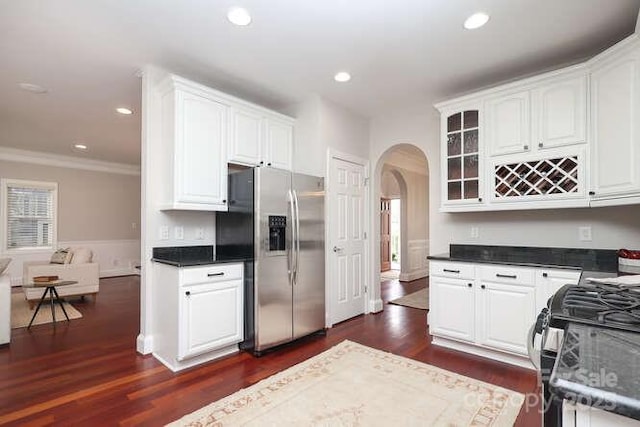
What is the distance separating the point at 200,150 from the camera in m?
2.88

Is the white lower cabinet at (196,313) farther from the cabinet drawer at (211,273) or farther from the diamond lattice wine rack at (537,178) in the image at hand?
the diamond lattice wine rack at (537,178)

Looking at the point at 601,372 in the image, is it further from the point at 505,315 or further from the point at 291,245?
the point at 291,245

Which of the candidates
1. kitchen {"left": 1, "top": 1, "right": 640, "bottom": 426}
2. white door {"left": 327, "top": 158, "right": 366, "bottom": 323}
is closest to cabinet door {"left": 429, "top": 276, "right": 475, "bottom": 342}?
kitchen {"left": 1, "top": 1, "right": 640, "bottom": 426}

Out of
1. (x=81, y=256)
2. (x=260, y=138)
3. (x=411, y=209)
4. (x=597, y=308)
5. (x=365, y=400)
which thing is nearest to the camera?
(x=597, y=308)

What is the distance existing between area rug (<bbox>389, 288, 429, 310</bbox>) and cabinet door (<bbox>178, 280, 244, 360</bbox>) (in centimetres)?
266

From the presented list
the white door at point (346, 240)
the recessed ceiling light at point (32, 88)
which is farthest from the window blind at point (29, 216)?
the white door at point (346, 240)

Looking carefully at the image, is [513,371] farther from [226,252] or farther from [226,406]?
[226,252]

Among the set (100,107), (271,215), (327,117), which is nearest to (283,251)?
(271,215)

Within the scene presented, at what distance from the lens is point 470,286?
9.39 ft

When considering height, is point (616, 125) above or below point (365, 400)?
above

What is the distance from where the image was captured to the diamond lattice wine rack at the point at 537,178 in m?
2.61

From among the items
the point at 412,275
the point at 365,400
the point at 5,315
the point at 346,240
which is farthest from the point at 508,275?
the point at 5,315

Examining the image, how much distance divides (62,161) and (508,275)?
318 inches

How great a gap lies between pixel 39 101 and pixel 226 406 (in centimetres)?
413
